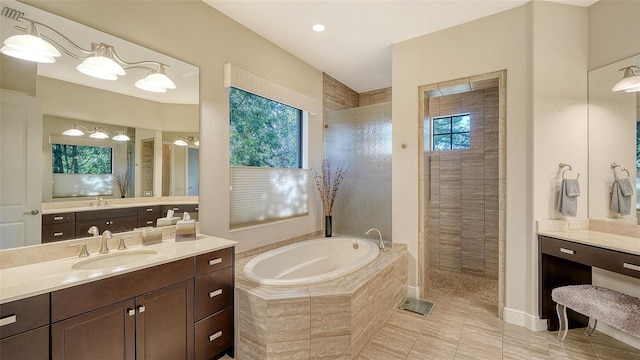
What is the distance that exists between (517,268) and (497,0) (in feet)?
7.92

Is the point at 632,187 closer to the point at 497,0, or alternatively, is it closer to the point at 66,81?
the point at 497,0

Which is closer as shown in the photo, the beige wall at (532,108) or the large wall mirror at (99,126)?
the large wall mirror at (99,126)

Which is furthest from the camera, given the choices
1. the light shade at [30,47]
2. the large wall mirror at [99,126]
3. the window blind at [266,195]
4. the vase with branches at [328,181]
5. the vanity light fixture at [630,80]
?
the vase with branches at [328,181]

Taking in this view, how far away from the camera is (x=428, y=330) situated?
240 centimetres

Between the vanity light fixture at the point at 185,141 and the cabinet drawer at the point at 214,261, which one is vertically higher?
the vanity light fixture at the point at 185,141

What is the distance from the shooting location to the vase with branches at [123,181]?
2.00 meters

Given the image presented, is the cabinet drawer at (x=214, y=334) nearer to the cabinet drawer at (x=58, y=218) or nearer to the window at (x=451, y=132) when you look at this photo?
the cabinet drawer at (x=58, y=218)

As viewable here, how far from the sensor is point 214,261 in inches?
76.9

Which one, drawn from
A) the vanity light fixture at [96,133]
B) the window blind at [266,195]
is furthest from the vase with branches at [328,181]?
the vanity light fixture at [96,133]

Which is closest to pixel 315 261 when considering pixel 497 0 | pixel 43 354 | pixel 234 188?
pixel 234 188

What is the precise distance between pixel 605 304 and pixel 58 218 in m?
3.75

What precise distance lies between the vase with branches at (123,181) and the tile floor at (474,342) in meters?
2.17

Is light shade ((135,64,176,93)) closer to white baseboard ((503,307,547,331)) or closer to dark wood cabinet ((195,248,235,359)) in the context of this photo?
dark wood cabinet ((195,248,235,359))

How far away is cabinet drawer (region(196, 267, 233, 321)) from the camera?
6.10ft
